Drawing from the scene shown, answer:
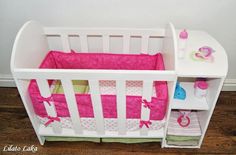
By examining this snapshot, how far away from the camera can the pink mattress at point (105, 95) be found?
1.18 meters

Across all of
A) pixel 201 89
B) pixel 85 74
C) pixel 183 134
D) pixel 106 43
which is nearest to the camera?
pixel 85 74

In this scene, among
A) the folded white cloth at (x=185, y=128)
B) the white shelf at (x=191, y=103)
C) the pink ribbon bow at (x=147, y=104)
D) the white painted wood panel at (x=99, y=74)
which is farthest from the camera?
the folded white cloth at (x=185, y=128)

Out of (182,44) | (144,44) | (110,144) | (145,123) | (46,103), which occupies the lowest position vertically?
(110,144)

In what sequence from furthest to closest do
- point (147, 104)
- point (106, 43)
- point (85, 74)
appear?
point (106, 43) → point (147, 104) → point (85, 74)

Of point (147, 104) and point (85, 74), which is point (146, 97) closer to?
point (147, 104)

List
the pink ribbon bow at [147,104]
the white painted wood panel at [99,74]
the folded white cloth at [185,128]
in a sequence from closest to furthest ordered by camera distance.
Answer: the white painted wood panel at [99,74]
the pink ribbon bow at [147,104]
the folded white cloth at [185,128]

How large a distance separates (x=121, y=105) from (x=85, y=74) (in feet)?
0.90

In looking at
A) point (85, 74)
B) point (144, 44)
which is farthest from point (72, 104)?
point (144, 44)

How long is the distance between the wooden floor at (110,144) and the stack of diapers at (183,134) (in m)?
0.07

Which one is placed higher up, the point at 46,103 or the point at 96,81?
the point at 96,81

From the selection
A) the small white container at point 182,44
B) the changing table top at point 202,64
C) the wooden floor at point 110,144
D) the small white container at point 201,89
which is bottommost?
the wooden floor at point 110,144

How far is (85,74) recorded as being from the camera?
1.03 metres

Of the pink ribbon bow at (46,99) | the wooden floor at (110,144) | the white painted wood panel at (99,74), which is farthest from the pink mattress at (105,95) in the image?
the wooden floor at (110,144)

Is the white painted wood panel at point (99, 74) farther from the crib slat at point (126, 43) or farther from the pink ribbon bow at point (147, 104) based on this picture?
the crib slat at point (126, 43)
